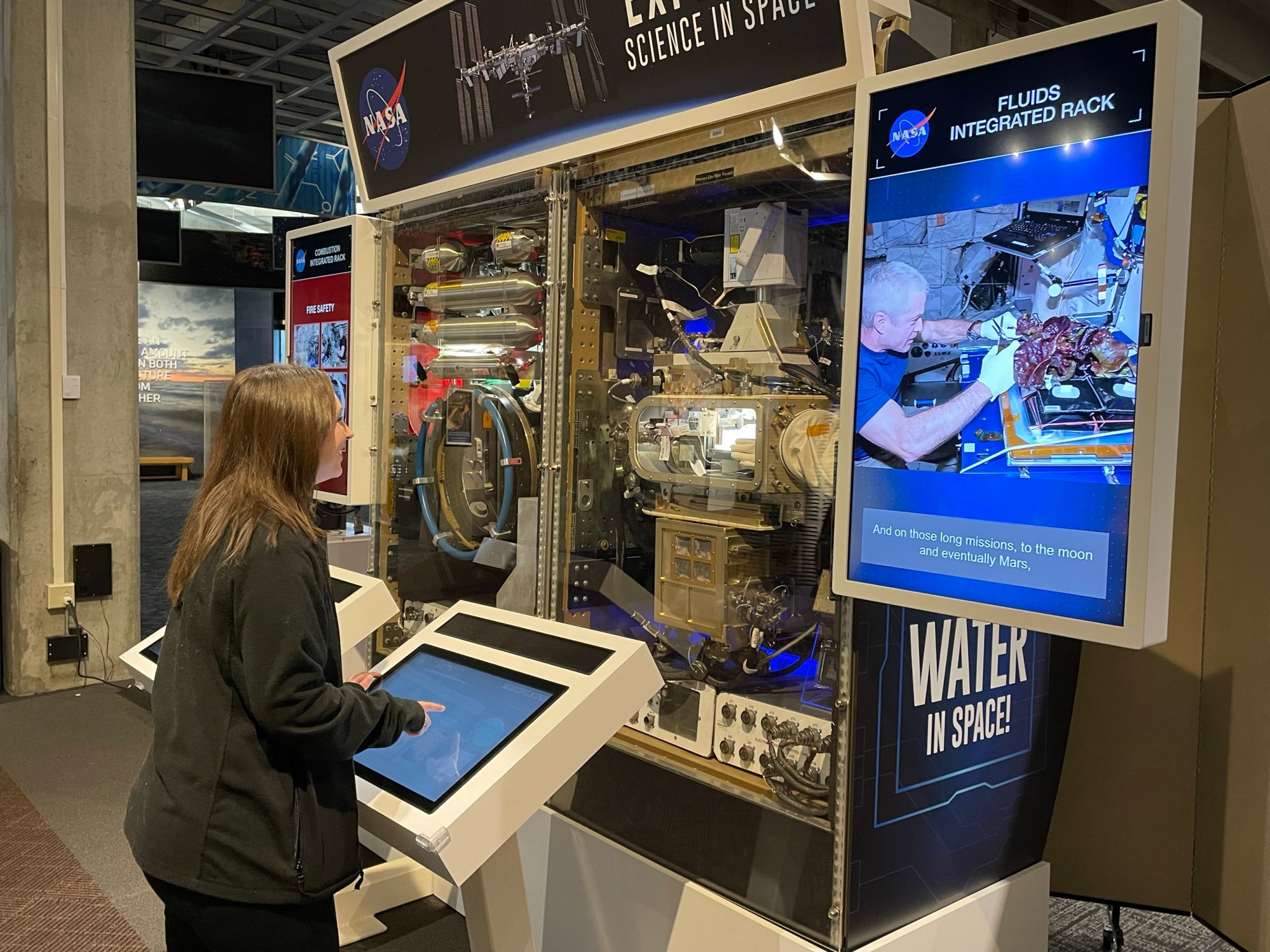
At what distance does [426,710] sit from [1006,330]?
129 centimetres

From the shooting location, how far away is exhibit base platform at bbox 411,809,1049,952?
2346 millimetres

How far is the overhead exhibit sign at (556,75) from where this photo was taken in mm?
2234

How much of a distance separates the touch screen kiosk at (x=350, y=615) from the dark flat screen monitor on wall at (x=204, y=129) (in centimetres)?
494

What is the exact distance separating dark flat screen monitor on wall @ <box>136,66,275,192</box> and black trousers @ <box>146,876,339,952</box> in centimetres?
628

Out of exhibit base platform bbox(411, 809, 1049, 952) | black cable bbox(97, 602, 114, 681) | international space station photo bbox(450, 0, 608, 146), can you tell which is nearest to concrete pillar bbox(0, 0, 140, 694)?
black cable bbox(97, 602, 114, 681)

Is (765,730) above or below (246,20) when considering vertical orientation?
below

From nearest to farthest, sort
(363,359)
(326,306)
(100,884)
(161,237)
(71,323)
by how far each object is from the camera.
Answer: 1. (100,884)
2. (363,359)
3. (326,306)
4. (71,323)
5. (161,237)

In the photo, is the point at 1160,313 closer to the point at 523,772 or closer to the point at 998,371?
the point at 998,371

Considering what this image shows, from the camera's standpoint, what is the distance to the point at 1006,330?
1.78 metres

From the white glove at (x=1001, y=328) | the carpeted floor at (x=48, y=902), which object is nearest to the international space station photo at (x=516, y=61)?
the white glove at (x=1001, y=328)

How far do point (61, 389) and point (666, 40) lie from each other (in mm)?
4334

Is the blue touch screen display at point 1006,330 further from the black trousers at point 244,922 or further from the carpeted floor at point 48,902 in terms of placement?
the carpeted floor at point 48,902

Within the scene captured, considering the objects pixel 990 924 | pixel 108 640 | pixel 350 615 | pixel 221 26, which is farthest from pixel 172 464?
pixel 990 924

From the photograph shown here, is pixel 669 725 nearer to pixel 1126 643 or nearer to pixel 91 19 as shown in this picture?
pixel 1126 643
